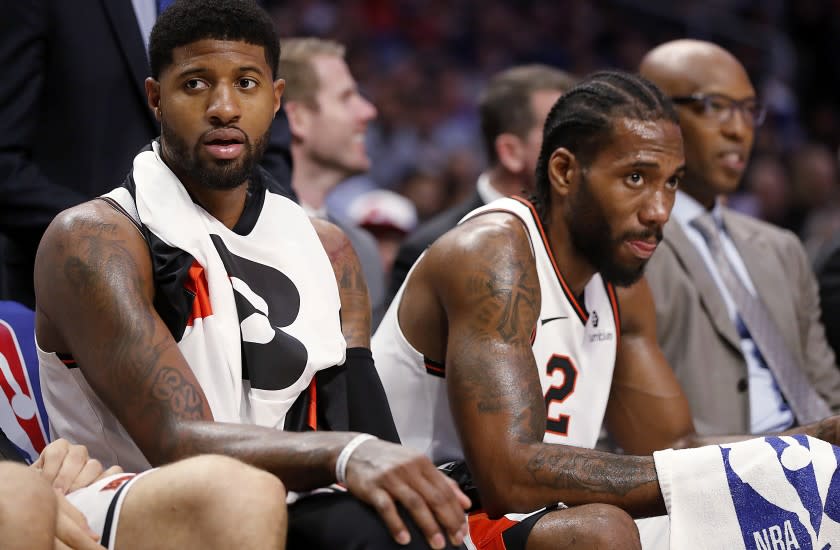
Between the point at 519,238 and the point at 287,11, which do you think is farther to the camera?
the point at 287,11

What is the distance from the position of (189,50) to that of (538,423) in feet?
3.73

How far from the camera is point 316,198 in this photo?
5.21 m

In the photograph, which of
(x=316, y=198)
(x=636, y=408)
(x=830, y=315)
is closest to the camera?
(x=636, y=408)

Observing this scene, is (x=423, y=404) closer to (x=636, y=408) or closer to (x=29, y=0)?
(x=636, y=408)

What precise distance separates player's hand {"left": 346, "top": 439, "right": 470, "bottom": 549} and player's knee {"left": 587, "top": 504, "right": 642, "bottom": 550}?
362 mm

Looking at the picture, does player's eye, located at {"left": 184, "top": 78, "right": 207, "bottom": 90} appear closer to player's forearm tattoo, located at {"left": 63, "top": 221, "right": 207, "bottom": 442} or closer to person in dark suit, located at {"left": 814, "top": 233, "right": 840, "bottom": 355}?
player's forearm tattoo, located at {"left": 63, "top": 221, "right": 207, "bottom": 442}

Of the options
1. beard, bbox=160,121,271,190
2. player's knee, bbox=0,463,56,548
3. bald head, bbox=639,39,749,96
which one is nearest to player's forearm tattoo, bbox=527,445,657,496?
beard, bbox=160,121,271,190

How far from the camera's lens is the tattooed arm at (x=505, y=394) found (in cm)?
260

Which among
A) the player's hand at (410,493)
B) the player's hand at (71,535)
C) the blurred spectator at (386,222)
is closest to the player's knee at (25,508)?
the player's hand at (71,535)

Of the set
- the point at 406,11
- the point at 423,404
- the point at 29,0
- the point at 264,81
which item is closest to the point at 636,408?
the point at 423,404

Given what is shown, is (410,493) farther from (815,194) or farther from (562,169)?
(815,194)

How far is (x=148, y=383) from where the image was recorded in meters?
2.30

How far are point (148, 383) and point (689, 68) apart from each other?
2.86m

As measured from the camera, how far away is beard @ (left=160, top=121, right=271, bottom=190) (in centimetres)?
259
